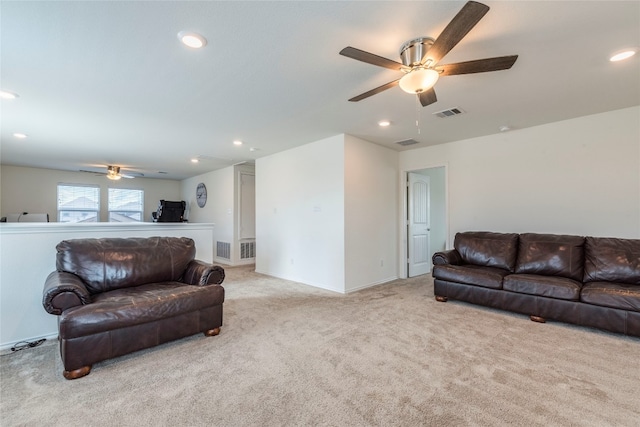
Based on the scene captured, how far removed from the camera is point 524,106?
10.8ft

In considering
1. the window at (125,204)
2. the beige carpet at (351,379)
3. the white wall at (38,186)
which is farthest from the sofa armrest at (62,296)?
the window at (125,204)

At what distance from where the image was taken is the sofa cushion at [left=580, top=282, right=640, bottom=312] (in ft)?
8.73

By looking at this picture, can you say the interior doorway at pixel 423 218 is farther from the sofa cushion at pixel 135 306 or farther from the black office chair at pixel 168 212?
the black office chair at pixel 168 212

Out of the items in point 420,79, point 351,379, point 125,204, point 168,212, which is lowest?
point 351,379

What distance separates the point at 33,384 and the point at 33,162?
677 cm

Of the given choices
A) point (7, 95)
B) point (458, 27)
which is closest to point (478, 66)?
point (458, 27)

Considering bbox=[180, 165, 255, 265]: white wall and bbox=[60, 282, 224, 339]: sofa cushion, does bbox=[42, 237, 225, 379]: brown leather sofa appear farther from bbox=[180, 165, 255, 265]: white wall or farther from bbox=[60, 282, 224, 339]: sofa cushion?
bbox=[180, 165, 255, 265]: white wall

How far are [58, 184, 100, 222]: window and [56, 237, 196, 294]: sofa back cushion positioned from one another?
21.3ft

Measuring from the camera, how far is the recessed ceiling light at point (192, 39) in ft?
6.42

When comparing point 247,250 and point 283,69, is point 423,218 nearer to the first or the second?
point 247,250

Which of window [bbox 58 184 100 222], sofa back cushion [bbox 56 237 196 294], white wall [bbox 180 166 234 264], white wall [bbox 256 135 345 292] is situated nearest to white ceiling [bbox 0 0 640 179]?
white wall [bbox 256 135 345 292]

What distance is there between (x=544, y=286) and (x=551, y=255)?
0.63 meters

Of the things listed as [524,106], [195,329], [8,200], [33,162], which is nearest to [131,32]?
[195,329]

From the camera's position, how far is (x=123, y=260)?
9.46ft
